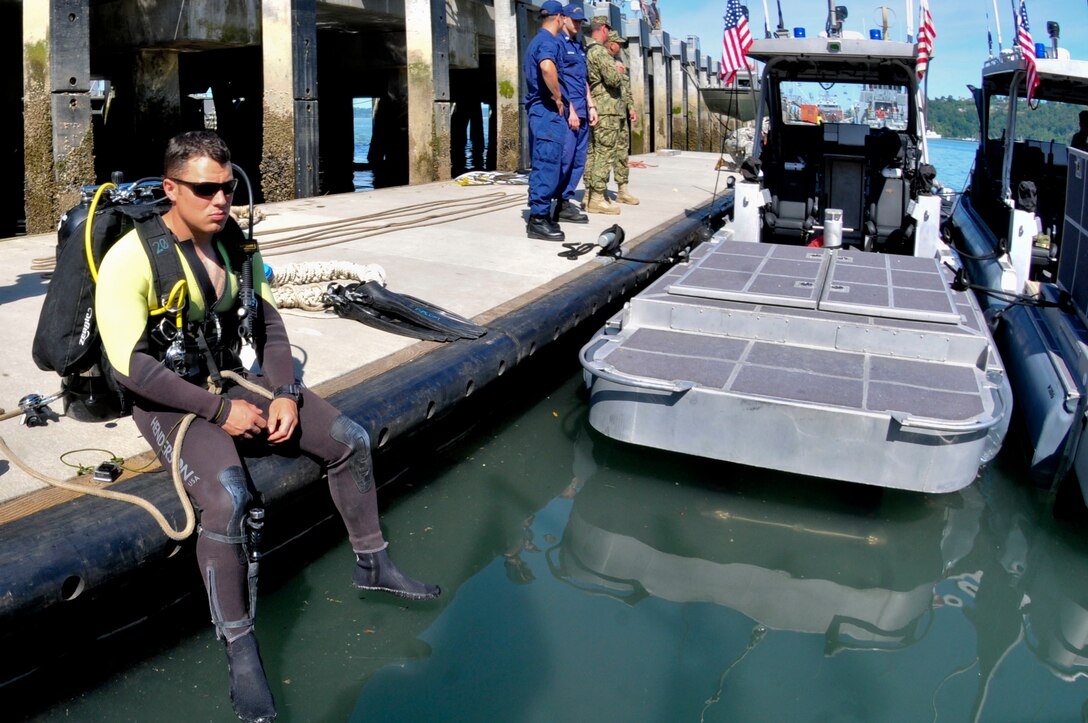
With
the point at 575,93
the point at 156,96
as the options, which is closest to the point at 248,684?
the point at 575,93

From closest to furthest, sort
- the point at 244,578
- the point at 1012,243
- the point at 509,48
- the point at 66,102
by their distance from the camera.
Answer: the point at 244,578
the point at 1012,243
the point at 66,102
the point at 509,48

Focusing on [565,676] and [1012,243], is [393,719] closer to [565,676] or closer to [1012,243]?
[565,676]

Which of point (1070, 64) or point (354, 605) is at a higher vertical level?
point (1070, 64)

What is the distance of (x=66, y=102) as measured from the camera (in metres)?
7.25

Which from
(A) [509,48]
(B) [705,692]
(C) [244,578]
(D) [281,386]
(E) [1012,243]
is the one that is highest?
(A) [509,48]

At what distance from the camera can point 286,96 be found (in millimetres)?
9602

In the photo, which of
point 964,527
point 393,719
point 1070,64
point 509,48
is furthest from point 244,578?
point 509,48

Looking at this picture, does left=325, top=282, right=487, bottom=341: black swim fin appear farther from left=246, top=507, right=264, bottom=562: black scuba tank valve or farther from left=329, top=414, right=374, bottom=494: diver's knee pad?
left=246, top=507, right=264, bottom=562: black scuba tank valve

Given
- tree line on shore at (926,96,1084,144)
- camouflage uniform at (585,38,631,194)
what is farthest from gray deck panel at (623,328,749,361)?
camouflage uniform at (585,38,631,194)

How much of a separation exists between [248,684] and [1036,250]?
21.6 feet

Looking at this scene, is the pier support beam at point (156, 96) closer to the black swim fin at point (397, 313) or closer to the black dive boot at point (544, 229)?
the black dive boot at point (544, 229)

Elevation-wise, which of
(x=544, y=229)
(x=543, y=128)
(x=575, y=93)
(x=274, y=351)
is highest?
(x=575, y=93)

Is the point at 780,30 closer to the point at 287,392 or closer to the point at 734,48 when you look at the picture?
the point at 734,48

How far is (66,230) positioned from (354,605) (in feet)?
5.47
